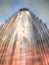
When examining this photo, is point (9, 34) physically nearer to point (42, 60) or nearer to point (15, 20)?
point (15, 20)

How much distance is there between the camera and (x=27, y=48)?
6285 millimetres

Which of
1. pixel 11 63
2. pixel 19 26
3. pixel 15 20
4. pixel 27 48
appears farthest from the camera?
pixel 15 20

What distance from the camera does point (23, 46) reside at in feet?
21.1

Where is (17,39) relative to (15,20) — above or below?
below

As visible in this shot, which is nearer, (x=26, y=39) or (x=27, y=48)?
(x=27, y=48)

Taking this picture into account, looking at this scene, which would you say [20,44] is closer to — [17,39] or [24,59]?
[17,39]

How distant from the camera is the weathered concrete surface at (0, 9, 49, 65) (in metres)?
5.73

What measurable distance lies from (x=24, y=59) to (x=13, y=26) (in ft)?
10.5

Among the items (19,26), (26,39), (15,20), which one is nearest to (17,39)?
(26,39)

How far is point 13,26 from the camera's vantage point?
8.67 meters

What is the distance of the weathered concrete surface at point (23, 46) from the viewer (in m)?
5.73

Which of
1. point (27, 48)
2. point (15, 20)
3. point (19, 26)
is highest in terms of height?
point (15, 20)

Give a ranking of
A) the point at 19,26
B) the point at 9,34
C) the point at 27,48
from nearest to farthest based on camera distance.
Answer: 1. the point at 27,48
2. the point at 9,34
3. the point at 19,26

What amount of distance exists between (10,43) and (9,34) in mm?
1040
